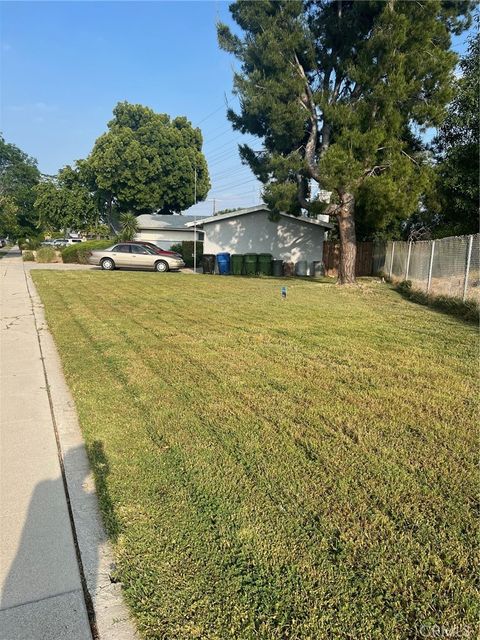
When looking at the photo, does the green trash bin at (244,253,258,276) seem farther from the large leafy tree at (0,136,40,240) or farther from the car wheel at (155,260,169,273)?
A: the large leafy tree at (0,136,40,240)

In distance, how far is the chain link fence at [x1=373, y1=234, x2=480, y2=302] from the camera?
32.2ft

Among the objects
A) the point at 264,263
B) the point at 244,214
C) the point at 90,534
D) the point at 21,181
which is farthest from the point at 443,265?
the point at 21,181

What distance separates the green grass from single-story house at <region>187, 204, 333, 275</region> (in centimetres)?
1828

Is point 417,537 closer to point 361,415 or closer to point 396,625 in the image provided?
point 396,625

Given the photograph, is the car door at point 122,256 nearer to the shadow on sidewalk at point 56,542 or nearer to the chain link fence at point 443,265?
the chain link fence at point 443,265

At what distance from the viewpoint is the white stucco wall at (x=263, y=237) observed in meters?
24.2

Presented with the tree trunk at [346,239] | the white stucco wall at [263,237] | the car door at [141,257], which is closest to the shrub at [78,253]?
the car door at [141,257]

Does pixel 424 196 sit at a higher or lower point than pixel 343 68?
lower

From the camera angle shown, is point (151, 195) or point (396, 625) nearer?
point (396, 625)

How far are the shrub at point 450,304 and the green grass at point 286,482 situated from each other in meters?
3.01

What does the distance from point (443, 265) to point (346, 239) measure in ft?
19.1

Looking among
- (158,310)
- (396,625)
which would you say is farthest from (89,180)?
(396,625)

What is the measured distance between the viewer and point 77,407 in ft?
14.1

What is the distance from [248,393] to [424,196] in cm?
1570
